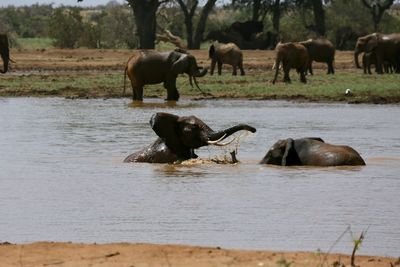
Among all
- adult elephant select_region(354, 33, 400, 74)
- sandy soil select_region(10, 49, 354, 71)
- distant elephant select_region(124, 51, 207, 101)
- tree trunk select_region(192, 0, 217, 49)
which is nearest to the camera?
distant elephant select_region(124, 51, 207, 101)

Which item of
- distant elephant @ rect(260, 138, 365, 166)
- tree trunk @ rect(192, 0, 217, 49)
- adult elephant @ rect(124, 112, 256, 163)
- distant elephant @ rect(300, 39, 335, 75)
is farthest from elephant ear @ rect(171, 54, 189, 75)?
tree trunk @ rect(192, 0, 217, 49)

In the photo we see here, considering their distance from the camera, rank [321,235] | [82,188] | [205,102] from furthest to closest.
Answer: [205,102] < [82,188] < [321,235]

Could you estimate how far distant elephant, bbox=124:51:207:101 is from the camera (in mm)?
26844

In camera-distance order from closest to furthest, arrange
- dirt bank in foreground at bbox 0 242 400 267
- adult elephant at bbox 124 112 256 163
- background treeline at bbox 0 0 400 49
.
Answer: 1. dirt bank in foreground at bbox 0 242 400 267
2. adult elephant at bbox 124 112 256 163
3. background treeline at bbox 0 0 400 49

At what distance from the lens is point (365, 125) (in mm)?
20109

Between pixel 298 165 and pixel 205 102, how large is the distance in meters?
12.5

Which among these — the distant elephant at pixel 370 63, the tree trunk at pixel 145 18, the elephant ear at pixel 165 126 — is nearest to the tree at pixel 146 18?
the tree trunk at pixel 145 18

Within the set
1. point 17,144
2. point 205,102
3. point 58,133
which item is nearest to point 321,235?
point 17,144

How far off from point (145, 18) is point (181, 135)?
32296 millimetres

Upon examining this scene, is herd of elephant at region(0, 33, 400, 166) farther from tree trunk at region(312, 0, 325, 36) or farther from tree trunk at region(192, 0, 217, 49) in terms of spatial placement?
tree trunk at region(312, 0, 325, 36)

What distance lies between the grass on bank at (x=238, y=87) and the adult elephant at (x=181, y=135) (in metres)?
12.0

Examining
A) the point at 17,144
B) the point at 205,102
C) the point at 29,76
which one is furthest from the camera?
the point at 29,76

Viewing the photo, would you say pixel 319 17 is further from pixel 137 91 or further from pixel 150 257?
pixel 150 257

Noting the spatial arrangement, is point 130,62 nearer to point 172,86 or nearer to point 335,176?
point 172,86
